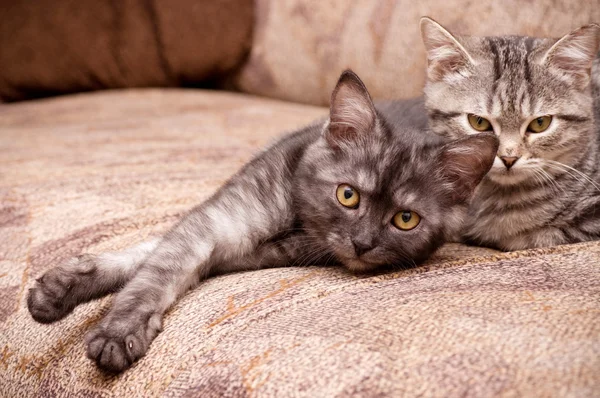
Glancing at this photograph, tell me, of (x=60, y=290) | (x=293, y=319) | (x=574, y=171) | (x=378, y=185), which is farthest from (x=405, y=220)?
(x=60, y=290)

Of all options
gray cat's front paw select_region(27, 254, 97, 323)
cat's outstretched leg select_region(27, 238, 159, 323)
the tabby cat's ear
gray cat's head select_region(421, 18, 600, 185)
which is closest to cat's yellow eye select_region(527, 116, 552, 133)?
gray cat's head select_region(421, 18, 600, 185)

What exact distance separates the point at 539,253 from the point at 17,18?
97.5 inches

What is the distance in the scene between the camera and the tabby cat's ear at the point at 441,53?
4.85 feet

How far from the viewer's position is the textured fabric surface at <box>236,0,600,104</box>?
5.83 feet

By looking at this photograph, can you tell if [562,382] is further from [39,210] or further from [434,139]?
[39,210]

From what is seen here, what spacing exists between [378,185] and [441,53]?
0.52 meters

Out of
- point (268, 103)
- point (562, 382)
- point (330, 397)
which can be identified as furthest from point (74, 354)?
point (268, 103)

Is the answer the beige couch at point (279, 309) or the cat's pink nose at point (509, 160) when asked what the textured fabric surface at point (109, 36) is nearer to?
the beige couch at point (279, 309)

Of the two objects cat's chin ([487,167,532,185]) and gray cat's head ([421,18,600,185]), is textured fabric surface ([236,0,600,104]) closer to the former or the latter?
gray cat's head ([421,18,600,185])

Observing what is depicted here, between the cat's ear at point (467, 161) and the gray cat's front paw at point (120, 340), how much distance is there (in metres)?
0.60

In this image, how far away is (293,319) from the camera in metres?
0.90

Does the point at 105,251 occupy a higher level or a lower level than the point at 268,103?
higher

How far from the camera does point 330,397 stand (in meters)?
0.71

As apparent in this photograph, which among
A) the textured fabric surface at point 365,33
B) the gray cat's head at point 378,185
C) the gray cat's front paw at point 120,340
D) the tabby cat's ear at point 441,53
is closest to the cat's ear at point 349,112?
the gray cat's head at point 378,185
